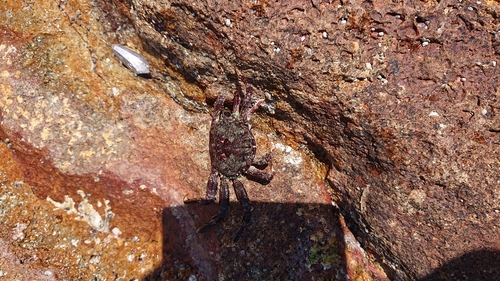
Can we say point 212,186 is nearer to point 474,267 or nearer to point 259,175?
point 259,175

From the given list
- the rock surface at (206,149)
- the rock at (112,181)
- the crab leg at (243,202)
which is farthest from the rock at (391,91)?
the crab leg at (243,202)

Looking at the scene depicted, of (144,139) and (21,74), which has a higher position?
(21,74)

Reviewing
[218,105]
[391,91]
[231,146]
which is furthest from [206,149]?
[391,91]

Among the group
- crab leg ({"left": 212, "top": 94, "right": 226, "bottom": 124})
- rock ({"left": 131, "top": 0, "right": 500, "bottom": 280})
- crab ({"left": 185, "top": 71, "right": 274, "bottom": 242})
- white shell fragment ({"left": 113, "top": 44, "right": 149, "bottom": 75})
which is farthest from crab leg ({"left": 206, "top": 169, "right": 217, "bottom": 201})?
white shell fragment ({"left": 113, "top": 44, "right": 149, "bottom": 75})

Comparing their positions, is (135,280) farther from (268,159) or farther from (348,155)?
(348,155)

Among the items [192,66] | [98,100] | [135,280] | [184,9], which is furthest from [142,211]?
[184,9]

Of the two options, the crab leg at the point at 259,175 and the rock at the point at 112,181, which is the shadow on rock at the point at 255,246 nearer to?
the rock at the point at 112,181

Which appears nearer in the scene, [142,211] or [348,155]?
[348,155]

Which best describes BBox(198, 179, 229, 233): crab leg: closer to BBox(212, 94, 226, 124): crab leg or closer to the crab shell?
the crab shell
